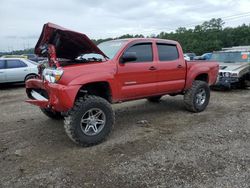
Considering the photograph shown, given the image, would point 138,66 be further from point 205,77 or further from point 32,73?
point 32,73

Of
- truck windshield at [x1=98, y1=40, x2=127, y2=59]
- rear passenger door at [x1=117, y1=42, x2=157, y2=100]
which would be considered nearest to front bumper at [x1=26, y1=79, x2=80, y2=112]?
rear passenger door at [x1=117, y1=42, x2=157, y2=100]

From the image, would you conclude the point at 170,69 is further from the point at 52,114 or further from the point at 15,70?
the point at 15,70

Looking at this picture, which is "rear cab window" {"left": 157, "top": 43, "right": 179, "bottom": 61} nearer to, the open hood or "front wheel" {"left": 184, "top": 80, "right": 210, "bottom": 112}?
"front wheel" {"left": 184, "top": 80, "right": 210, "bottom": 112}

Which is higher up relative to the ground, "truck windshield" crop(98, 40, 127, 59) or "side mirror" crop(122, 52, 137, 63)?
"truck windshield" crop(98, 40, 127, 59)

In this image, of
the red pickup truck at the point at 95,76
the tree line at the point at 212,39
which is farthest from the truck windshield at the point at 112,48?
the tree line at the point at 212,39

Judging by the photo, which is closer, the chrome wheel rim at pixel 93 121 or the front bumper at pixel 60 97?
the front bumper at pixel 60 97

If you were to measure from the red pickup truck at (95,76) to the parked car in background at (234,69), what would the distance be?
159 inches

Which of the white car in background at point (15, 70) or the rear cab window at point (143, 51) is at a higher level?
the rear cab window at point (143, 51)

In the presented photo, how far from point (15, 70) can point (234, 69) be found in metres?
10.1

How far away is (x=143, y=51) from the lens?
5.79 meters

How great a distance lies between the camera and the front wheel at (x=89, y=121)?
4.48 meters

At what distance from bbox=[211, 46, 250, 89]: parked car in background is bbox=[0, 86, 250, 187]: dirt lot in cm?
348

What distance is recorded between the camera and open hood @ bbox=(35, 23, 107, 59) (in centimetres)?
450

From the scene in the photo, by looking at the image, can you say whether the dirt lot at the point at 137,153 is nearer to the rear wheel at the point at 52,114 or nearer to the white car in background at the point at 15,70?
the rear wheel at the point at 52,114
